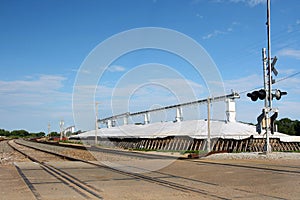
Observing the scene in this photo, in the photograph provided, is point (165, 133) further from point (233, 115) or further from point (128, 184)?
point (128, 184)

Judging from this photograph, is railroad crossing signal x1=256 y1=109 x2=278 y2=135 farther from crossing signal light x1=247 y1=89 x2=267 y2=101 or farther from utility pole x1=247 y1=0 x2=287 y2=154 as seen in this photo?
crossing signal light x1=247 y1=89 x2=267 y2=101

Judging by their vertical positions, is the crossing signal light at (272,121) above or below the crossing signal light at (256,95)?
below

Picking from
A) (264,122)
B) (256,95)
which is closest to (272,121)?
(264,122)

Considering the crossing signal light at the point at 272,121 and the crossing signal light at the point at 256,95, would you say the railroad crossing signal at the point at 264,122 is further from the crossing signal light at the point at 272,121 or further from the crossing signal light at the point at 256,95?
the crossing signal light at the point at 256,95

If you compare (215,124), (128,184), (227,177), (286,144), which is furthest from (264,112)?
(215,124)

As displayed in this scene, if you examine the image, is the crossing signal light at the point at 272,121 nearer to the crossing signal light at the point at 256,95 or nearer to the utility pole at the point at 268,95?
the utility pole at the point at 268,95

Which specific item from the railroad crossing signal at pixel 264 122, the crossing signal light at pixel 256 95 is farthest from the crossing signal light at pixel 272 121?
the crossing signal light at pixel 256 95

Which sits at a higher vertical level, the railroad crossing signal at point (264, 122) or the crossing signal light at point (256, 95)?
the crossing signal light at point (256, 95)

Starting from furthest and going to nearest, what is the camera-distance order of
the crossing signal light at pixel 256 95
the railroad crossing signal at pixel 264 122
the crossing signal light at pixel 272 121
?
the railroad crossing signal at pixel 264 122, the crossing signal light at pixel 272 121, the crossing signal light at pixel 256 95

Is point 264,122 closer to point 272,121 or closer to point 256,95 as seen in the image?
point 272,121

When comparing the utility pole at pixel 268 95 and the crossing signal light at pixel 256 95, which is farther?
the utility pole at pixel 268 95

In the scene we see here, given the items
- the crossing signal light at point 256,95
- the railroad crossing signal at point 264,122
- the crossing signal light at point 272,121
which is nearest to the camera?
the crossing signal light at point 256,95

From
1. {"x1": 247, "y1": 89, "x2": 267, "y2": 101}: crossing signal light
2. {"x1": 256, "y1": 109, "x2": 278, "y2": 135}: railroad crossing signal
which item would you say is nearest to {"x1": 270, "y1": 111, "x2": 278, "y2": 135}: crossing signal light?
{"x1": 256, "y1": 109, "x2": 278, "y2": 135}: railroad crossing signal

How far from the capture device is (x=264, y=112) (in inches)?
1118
